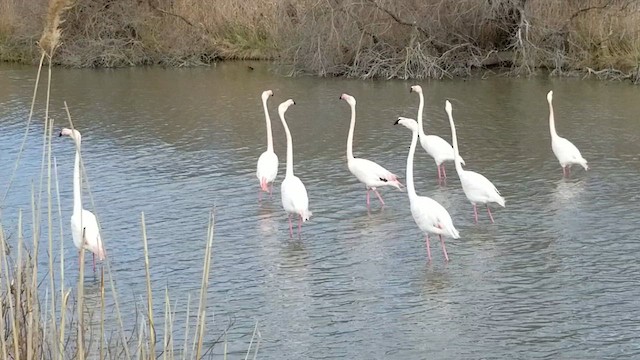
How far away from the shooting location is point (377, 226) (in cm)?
832

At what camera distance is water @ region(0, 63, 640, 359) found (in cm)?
600

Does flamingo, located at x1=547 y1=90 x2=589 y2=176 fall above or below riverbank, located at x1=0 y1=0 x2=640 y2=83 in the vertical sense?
below

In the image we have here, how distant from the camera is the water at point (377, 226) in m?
6.00

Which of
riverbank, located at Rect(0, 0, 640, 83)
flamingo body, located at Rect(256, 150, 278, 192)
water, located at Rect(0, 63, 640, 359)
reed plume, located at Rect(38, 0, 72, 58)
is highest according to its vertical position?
reed plume, located at Rect(38, 0, 72, 58)

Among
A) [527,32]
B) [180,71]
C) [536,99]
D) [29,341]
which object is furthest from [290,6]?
[29,341]

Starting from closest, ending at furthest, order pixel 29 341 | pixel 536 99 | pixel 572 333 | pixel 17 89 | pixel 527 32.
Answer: pixel 29 341 → pixel 572 333 → pixel 536 99 → pixel 527 32 → pixel 17 89

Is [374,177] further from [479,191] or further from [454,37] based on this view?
[454,37]

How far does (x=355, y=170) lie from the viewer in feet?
29.9

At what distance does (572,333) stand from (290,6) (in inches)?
572

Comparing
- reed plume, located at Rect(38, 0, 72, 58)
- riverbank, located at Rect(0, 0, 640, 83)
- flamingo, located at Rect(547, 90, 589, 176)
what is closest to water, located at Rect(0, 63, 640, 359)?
flamingo, located at Rect(547, 90, 589, 176)

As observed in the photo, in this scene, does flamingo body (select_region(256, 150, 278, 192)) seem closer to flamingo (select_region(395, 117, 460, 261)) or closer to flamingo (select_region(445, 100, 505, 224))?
flamingo (select_region(445, 100, 505, 224))

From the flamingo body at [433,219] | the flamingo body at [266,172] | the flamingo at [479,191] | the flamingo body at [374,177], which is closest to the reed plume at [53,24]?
the flamingo body at [433,219]

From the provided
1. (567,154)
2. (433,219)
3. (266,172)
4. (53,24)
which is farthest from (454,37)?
(53,24)

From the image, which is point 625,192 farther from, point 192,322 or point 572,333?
point 192,322
